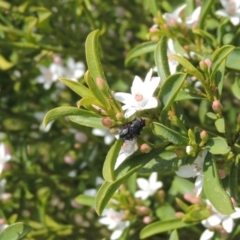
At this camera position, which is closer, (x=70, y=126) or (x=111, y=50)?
(x=70, y=126)

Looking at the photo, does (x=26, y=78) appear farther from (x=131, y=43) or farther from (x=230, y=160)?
(x=230, y=160)

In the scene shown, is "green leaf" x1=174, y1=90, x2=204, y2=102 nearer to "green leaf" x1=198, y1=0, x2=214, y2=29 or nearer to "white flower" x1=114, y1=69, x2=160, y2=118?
"white flower" x1=114, y1=69, x2=160, y2=118

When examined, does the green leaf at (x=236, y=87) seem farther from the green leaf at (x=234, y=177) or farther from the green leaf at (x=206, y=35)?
the green leaf at (x=234, y=177)

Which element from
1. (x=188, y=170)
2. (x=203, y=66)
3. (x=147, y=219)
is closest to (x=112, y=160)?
(x=188, y=170)

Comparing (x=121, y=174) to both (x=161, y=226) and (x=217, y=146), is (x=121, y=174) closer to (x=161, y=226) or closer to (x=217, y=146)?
(x=217, y=146)

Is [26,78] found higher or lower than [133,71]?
higher

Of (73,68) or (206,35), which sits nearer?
(206,35)

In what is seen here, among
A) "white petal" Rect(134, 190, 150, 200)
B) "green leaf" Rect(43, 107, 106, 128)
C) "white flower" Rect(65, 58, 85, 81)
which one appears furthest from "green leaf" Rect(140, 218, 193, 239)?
"white flower" Rect(65, 58, 85, 81)

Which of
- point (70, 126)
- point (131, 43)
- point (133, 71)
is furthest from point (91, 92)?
point (131, 43)
